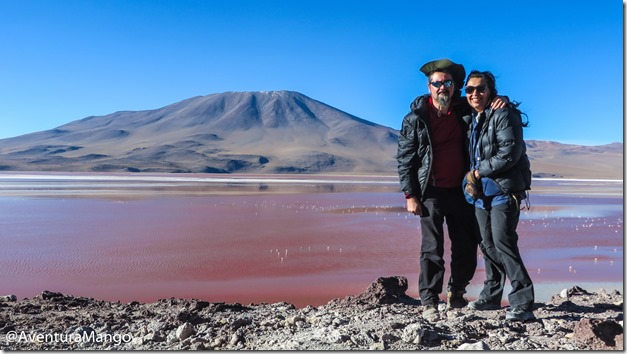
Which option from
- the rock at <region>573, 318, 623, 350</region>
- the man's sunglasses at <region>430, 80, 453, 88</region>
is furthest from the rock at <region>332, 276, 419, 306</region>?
the man's sunglasses at <region>430, 80, 453, 88</region>

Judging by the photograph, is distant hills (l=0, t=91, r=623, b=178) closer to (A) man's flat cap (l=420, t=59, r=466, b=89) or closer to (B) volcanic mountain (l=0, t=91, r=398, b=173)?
(B) volcanic mountain (l=0, t=91, r=398, b=173)

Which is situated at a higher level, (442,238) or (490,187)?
(490,187)

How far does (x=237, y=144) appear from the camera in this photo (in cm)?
12081

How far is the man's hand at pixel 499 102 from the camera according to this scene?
134 inches

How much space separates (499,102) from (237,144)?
119074 millimetres

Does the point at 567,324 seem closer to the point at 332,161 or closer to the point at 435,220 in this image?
the point at 435,220

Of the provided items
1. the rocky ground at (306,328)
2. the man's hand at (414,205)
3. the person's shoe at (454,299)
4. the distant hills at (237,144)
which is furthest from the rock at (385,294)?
the distant hills at (237,144)

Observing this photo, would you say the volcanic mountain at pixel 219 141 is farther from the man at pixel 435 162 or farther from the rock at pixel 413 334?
the rock at pixel 413 334

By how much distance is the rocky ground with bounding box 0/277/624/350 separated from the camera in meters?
2.94

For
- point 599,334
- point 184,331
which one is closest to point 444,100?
point 599,334

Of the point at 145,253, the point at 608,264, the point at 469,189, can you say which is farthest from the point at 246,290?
the point at 608,264

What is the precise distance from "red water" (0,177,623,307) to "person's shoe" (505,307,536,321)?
228 centimetres

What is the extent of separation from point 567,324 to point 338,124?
149 metres

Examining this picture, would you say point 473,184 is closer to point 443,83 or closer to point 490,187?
point 490,187
